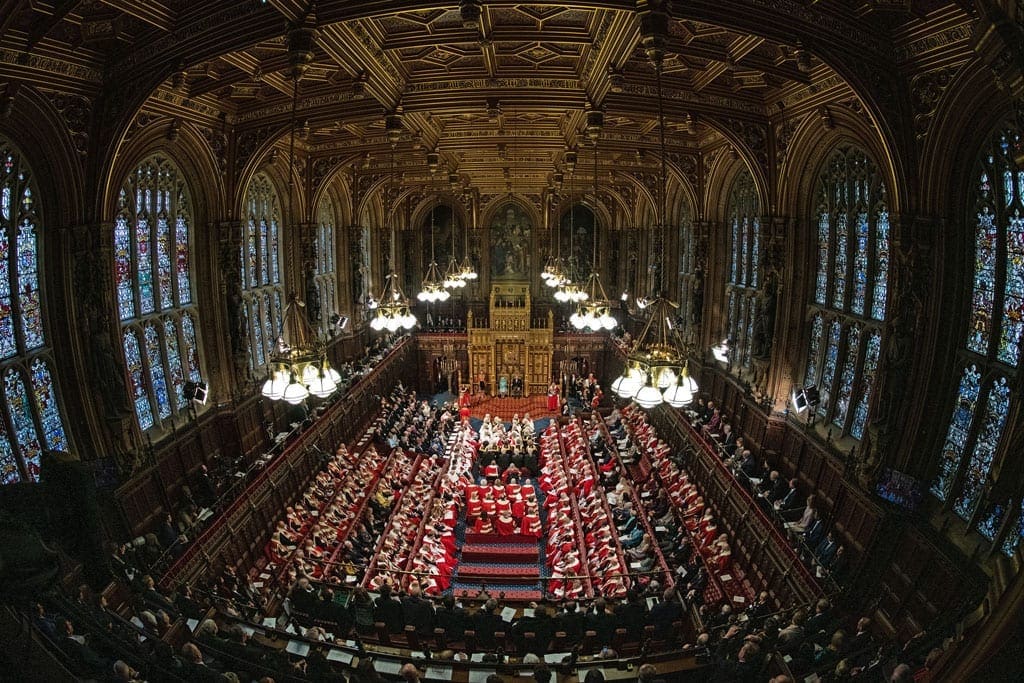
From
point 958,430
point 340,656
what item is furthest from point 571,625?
point 958,430

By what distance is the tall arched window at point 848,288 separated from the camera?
11844 mm

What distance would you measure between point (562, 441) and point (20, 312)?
15499 millimetres

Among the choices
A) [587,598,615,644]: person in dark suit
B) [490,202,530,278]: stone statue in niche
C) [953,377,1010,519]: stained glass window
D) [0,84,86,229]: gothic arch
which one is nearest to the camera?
[953,377,1010,519]: stained glass window

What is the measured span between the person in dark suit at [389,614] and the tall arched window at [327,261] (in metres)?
14.0

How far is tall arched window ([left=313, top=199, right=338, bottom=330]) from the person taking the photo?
23109mm

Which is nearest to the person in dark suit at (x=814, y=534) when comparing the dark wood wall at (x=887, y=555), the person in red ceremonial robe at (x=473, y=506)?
the dark wood wall at (x=887, y=555)

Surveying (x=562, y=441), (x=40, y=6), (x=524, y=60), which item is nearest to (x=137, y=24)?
(x=40, y=6)

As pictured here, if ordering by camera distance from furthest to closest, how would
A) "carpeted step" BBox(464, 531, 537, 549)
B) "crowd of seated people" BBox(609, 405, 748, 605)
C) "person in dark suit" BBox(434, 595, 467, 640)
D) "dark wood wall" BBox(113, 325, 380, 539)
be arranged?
"carpeted step" BBox(464, 531, 537, 549), "crowd of seated people" BBox(609, 405, 748, 605), "dark wood wall" BBox(113, 325, 380, 539), "person in dark suit" BBox(434, 595, 467, 640)

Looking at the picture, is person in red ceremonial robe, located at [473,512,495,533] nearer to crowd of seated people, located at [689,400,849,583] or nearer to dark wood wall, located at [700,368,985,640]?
crowd of seated people, located at [689,400,849,583]

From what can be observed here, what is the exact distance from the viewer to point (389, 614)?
10164 millimetres

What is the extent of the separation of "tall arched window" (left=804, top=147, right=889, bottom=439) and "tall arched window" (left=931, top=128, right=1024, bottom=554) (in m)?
1.96

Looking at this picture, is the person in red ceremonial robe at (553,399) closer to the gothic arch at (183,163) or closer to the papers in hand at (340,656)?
the gothic arch at (183,163)

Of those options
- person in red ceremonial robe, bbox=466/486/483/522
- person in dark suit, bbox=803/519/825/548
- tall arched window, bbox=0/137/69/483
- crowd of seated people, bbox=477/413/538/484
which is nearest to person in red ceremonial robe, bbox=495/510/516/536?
person in red ceremonial robe, bbox=466/486/483/522

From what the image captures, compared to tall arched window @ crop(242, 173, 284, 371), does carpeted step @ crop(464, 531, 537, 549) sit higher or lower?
lower
